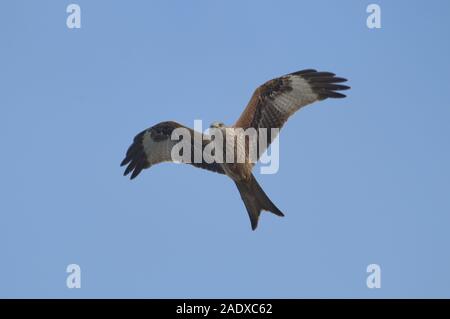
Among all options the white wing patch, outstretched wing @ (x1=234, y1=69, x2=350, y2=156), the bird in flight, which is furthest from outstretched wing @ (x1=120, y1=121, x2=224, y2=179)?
the white wing patch

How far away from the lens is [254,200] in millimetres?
12133

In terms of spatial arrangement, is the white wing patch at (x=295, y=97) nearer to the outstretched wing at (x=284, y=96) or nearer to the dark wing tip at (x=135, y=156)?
the outstretched wing at (x=284, y=96)

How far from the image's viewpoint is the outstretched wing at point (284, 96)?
41.9ft

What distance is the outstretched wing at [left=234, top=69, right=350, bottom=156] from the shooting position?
503 inches

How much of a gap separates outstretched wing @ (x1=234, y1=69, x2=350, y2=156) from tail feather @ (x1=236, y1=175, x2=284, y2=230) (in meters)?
A: 0.92

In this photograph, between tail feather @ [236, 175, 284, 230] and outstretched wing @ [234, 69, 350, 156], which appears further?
outstretched wing @ [234, 69, 350, 156]

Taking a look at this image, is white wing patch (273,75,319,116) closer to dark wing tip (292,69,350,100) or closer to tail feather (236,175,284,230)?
dark wing tip (292,69,350,100)

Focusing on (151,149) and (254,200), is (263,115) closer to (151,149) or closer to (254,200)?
(254,200)

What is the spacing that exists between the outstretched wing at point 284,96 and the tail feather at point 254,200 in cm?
92

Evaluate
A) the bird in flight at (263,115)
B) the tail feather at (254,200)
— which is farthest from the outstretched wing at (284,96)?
the tail feather at (254,200)
